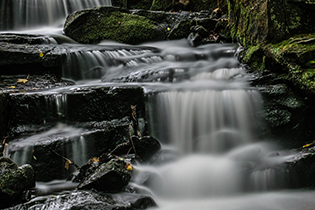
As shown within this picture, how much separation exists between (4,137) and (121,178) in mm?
2219

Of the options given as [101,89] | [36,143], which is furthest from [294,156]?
[36,143]

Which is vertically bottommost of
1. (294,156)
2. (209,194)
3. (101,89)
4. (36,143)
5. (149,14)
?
(209,194)

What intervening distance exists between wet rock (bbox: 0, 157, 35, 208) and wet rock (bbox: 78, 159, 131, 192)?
630 millimetres

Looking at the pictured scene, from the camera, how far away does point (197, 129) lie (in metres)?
4.23

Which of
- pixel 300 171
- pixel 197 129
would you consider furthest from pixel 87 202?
pixel 300 171

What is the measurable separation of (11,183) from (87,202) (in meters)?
0.91

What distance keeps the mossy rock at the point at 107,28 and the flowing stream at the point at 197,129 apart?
1729 millimetres

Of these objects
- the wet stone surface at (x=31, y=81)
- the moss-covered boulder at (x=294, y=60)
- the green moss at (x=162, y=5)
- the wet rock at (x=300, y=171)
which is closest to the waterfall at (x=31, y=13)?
the green moss at (x=162, y=5)

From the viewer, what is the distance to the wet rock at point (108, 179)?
268 cm

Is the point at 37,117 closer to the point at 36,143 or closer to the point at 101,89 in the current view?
the point at 36,143

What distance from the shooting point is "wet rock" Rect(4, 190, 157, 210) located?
227 centimetres

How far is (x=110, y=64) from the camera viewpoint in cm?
654

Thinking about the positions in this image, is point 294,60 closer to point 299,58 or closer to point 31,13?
point 299,58

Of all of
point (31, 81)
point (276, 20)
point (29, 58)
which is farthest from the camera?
point (29, 58)
